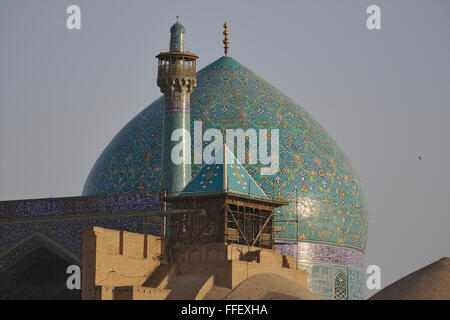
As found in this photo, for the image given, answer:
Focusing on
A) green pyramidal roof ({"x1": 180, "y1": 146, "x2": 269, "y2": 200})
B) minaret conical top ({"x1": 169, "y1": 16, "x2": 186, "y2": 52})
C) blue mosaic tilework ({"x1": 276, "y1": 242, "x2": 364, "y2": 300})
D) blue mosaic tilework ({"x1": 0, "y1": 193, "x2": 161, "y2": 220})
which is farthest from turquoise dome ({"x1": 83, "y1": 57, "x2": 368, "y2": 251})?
minaret conical top ({"x1": 169, "y1": 16, "x2": 186, "y2": 52})

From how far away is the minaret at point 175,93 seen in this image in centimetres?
3466

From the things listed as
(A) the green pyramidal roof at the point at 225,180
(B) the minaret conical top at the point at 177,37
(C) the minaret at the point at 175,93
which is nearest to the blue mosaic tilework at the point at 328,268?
(A) the green pyramidal roof at the point at 225,180

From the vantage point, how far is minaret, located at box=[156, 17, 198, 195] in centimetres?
3466

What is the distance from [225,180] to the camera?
34000mm

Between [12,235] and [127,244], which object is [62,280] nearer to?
[12,235]

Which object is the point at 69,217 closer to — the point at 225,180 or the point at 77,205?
the point at 77,205

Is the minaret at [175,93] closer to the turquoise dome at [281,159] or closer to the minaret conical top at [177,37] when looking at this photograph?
the minaret conical top at [177,37]

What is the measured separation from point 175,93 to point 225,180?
2504 mm

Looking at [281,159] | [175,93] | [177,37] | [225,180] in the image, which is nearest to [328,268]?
[281,159]

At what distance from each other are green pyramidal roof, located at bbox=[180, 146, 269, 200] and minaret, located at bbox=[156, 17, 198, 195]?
14.6 inches

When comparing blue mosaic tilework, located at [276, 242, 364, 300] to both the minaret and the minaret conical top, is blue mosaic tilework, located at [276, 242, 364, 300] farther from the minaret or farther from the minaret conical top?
the minaret conical top

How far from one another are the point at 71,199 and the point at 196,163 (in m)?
3.49

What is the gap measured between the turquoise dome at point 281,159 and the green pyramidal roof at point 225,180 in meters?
2.49
